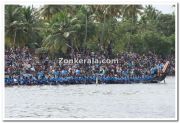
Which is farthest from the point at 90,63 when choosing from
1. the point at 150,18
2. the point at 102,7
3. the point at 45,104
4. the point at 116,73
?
the point at 150,18

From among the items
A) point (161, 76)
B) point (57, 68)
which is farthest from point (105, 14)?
point (57, 68)

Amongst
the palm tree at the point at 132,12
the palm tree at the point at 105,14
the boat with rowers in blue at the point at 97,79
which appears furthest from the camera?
the palm tree at the point at 132,12

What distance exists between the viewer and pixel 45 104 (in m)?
17.6

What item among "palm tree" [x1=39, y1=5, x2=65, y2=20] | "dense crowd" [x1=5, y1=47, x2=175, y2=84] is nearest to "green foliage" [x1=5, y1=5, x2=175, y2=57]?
"palm tree" [x1=39, y1=5, x2=65, y2=20]

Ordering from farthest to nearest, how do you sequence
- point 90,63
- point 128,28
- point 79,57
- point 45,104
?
point 128,28
point 79,57
point 90,63
point 45,104

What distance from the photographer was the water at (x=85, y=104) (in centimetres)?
1480

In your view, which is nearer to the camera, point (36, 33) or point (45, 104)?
point (45, 104)

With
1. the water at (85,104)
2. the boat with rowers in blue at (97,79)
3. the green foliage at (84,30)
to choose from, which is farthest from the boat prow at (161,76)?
the water at (85,104)

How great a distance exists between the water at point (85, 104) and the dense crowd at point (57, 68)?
94.2 inches

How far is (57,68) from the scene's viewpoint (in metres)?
27.0

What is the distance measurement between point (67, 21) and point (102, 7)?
343 centimetres

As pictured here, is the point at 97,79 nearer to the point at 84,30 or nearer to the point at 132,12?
the point at 84,30

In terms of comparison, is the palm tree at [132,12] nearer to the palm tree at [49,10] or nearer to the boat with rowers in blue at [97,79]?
the palm tree at [49,10]

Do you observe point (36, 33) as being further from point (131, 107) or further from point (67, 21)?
point (131, 107)
